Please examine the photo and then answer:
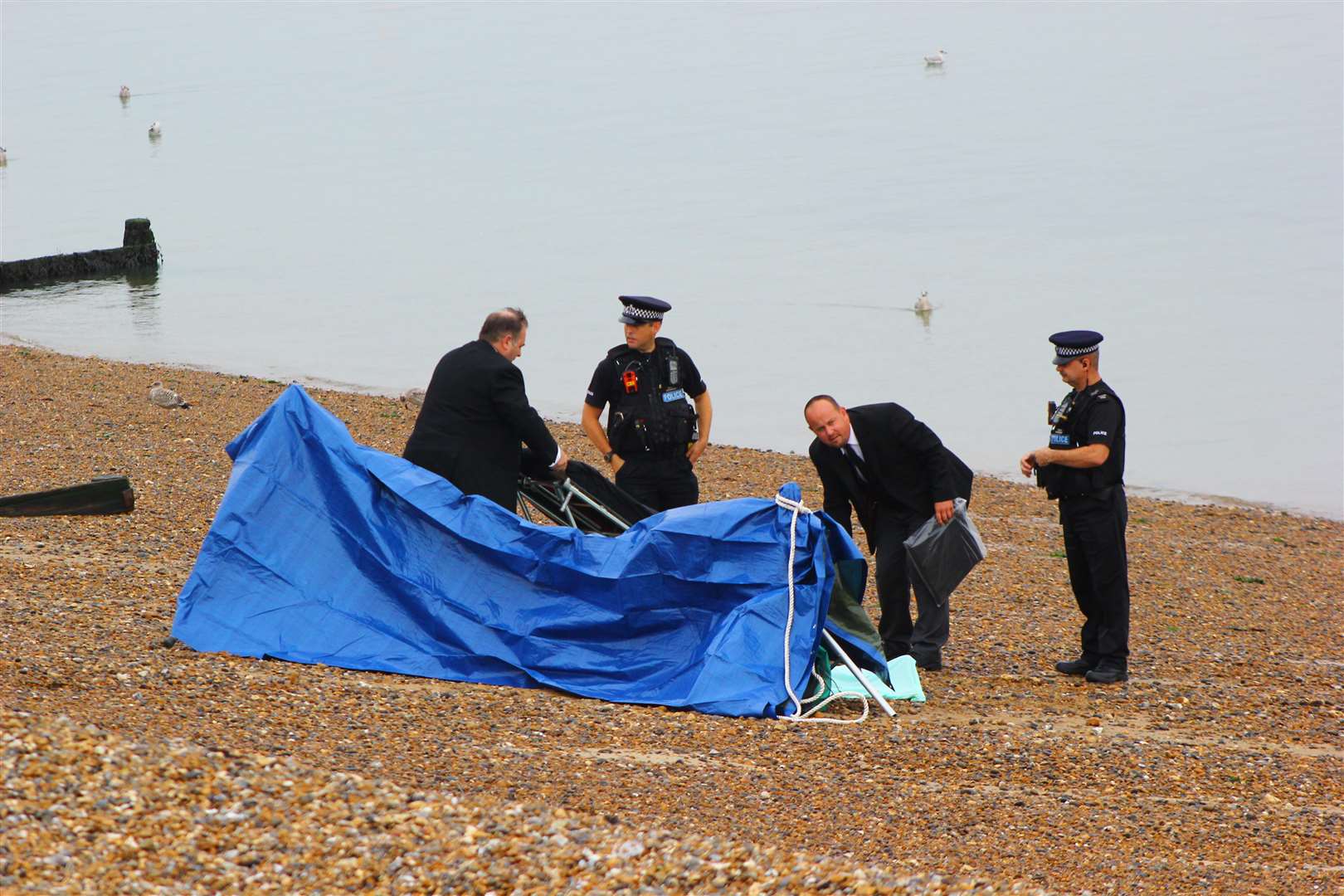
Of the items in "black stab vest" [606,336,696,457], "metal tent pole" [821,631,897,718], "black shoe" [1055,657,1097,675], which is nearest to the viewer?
"metal tent pole" [821,631,897,718]

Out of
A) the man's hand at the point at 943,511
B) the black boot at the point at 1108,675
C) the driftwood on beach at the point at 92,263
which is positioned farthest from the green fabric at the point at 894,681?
the driftwood on beach at the point at 92,263

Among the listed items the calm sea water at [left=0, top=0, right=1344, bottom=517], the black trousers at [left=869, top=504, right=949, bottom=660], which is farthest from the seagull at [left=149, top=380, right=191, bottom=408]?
the black trousers at [left=869, top=504, right=949, bottom=660]

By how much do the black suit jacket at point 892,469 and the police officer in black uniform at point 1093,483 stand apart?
1.57ft

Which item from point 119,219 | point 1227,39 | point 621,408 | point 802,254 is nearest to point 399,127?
point 119,219

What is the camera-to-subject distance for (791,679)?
6.34m

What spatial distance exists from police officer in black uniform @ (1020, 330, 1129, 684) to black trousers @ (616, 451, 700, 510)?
1811 millimetres

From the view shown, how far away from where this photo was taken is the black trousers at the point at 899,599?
7.36 metres

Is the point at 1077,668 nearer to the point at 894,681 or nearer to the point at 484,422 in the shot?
the point at 894,681

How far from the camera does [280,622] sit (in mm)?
6688

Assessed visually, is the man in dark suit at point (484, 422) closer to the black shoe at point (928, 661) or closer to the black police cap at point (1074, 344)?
the black shoe at point (928, 661)

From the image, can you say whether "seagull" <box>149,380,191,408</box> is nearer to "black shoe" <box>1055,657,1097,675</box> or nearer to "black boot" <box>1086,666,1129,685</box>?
"black shoe" <box>1055,657,1097,675</box>

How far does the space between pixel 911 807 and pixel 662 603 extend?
5.72 feet

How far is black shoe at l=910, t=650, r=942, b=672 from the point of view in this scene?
745 centimetres

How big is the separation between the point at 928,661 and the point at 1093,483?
1.22 metres
